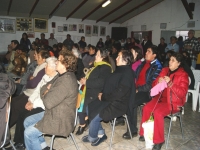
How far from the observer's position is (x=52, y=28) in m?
9.70

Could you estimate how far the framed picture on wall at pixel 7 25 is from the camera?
27.0 feet

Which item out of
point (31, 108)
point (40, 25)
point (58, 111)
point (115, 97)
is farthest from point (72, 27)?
point (58, 111)

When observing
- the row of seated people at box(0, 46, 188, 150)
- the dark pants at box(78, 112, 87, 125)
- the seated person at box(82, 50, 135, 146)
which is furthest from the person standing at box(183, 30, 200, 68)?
the dark pants at box(78, 112, 87, 125)

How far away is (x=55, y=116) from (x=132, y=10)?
964 centimetres

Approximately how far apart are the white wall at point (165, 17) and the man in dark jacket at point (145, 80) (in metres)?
7.49

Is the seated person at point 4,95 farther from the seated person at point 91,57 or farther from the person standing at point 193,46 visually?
the person standing at point 193,46

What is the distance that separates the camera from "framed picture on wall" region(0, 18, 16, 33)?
8.24m

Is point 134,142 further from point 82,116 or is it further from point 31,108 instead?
point 31,108

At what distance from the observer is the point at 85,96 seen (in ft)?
8.33

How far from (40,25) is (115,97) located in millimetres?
8372

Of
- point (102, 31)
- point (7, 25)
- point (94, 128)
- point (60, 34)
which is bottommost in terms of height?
point (94, 128)

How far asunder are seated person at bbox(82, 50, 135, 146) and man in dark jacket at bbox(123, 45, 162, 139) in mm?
455

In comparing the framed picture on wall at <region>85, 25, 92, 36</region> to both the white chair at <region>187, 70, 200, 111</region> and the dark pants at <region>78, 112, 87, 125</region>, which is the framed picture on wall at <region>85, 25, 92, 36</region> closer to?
the white chair at <region>187, 70, 200, 111</region>

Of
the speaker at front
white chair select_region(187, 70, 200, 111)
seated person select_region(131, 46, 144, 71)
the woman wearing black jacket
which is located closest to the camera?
the woman wearing black jacket
